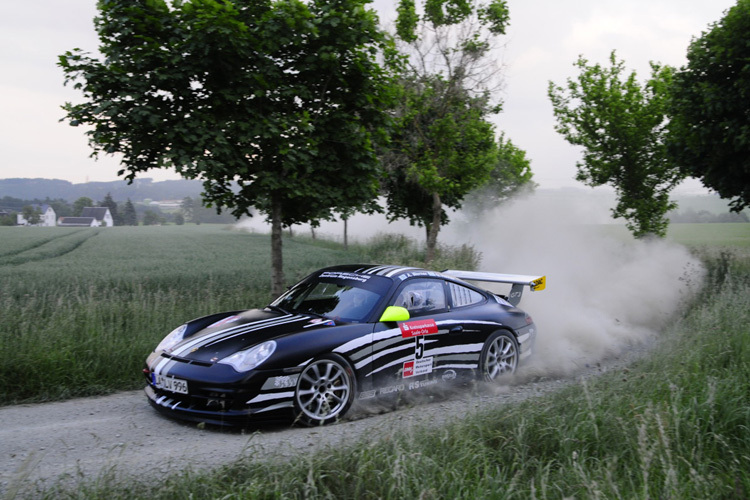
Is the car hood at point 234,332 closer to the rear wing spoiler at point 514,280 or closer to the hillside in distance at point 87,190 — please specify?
the rear wing spoiler at point 514,280

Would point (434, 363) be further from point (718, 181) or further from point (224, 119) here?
point (718, 181)

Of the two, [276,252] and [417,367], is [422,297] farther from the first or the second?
[276,252]

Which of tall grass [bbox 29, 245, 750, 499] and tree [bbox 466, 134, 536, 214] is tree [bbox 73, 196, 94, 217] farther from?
tall grass [bbox 29, 245, 750, 499]

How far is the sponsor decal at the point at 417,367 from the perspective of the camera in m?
6.30

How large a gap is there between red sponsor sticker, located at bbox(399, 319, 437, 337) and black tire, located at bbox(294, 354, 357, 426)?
0.86 m

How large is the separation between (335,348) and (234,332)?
1.04 metres

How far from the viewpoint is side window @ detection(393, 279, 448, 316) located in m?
6.60

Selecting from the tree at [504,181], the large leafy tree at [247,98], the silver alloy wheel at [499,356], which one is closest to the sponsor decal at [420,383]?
the silver alloy wheel at [499,356]

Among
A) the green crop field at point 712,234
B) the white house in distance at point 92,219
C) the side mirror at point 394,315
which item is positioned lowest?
the side mirror at point 394,315

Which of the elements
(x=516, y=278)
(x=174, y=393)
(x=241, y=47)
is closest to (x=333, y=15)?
(x=241, y=47)

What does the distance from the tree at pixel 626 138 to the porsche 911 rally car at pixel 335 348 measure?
753 inches

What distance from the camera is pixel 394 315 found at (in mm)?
6145

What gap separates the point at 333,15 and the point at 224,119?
2464mm

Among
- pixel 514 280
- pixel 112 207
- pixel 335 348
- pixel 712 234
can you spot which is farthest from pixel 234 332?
pixel 112 207
